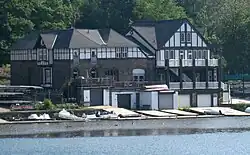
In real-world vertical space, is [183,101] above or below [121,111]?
above

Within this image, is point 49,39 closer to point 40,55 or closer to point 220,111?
point 40,55

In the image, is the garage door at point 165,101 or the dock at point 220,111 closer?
the dock at point 220,111

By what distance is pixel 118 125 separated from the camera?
68.9 m

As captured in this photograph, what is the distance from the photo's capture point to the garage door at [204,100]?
3295 inches

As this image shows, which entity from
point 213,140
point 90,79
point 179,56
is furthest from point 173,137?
point 179,56

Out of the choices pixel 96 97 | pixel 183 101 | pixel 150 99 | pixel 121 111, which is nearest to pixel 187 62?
pixel 183 101

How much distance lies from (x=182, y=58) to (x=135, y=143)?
28.6 metres

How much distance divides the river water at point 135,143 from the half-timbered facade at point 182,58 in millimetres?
17677

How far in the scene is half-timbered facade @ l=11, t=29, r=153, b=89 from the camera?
81750 millimetres

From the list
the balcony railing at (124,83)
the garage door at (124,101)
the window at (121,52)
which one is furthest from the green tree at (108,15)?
the garage door at (124,101)

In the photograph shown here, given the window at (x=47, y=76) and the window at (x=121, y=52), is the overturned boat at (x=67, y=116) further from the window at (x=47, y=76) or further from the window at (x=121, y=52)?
the window at (x=121, y=52)

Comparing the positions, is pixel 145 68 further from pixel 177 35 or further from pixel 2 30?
pixel 2 30

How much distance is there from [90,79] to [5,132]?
1649cm

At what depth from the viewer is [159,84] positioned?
8275 centimetres
